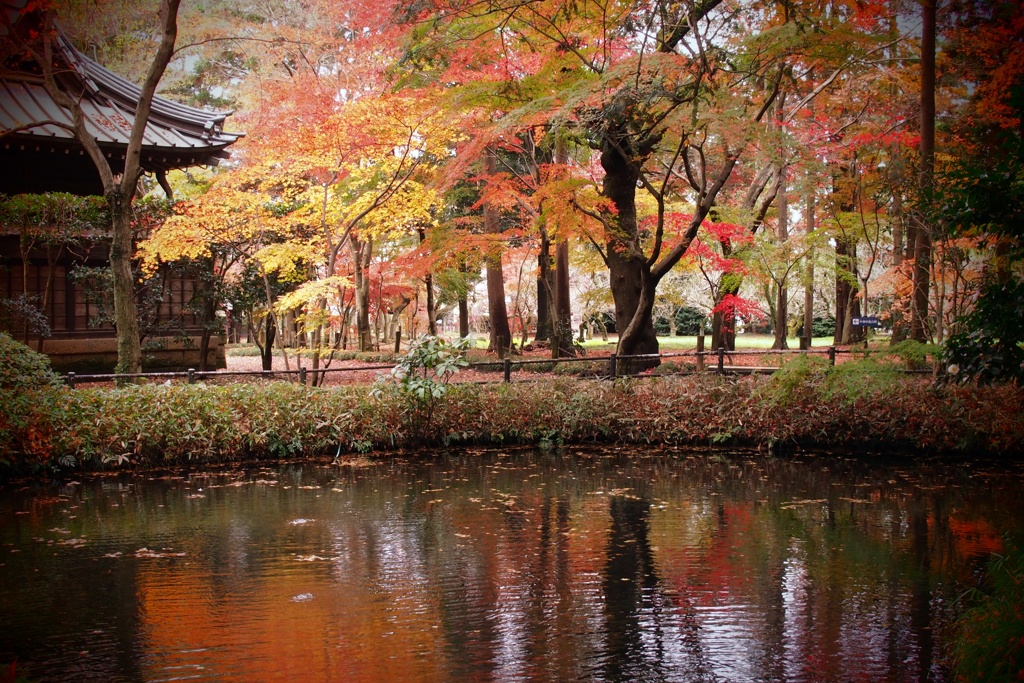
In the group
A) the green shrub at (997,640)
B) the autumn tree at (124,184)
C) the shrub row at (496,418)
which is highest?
the autumn tree at (124,184)

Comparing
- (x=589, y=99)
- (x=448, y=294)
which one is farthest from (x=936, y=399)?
(x=448, y=294)

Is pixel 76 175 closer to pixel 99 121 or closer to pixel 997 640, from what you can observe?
pixel 99 121

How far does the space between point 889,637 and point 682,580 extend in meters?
1.58

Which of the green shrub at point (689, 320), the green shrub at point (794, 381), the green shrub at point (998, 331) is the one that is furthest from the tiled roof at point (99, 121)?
the green shrub at point (689, 320)

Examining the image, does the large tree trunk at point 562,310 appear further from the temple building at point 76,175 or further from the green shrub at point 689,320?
the green shrub at point 689,320

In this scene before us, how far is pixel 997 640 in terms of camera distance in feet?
12.1

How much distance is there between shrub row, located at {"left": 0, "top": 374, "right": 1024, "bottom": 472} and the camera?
1019 centimetres

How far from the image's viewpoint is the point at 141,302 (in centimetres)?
1722

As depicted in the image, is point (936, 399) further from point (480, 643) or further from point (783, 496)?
point (480, 643)

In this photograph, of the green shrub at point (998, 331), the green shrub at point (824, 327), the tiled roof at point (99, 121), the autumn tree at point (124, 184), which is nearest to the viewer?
the green shrub at point (998, 331)

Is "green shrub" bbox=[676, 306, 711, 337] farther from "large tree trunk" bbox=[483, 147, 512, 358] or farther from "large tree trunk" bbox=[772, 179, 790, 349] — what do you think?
"large tree trunk" bbox=[483, 147, 512, 358]

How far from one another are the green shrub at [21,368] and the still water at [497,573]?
150 cm

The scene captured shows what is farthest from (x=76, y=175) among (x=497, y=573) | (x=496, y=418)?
(x=497, y=573)

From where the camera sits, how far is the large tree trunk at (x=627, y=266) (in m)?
14.6
